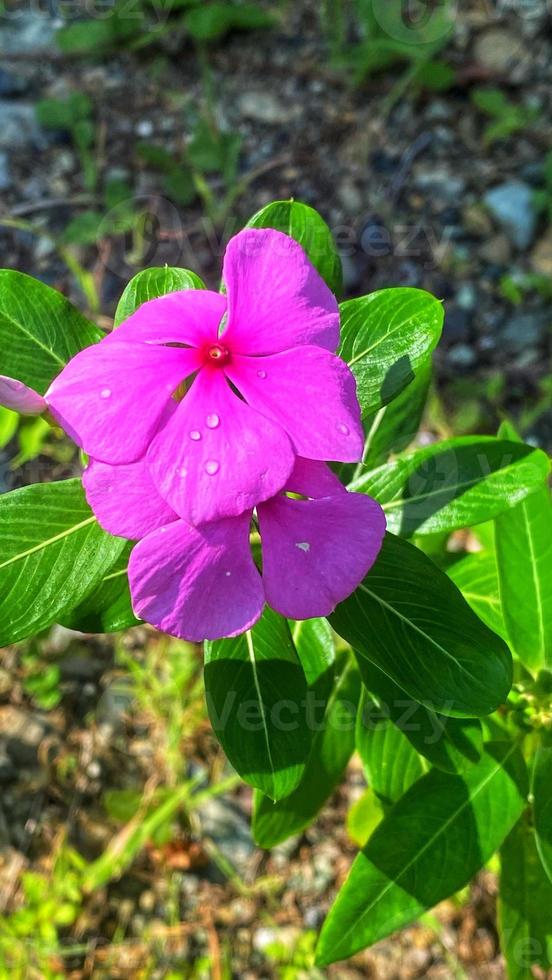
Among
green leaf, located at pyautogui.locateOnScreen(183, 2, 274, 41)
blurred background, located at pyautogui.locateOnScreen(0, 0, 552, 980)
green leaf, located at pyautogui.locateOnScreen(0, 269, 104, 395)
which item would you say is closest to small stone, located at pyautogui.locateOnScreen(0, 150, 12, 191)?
blurred background, located at pyautogui.locateOnScreen(0, 0, 552, 980)

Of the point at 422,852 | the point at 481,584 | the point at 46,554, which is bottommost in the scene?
the point at 422,852

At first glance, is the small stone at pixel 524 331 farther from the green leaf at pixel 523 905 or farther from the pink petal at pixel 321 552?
the pink petal at pixel 321 552

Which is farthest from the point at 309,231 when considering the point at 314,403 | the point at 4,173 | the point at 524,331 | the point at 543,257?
the point at 4,173

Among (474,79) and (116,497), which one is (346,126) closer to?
(474,79)

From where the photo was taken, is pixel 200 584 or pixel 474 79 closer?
pixel 200 584

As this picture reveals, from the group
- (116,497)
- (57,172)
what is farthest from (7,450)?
(116,497)

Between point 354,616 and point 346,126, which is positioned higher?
point 354,616

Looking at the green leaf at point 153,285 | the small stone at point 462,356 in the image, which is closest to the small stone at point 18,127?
the small stone at point 462,356

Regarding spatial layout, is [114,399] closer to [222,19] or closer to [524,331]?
[524,331]

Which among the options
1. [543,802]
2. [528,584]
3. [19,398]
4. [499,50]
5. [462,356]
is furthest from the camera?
[499,50]
